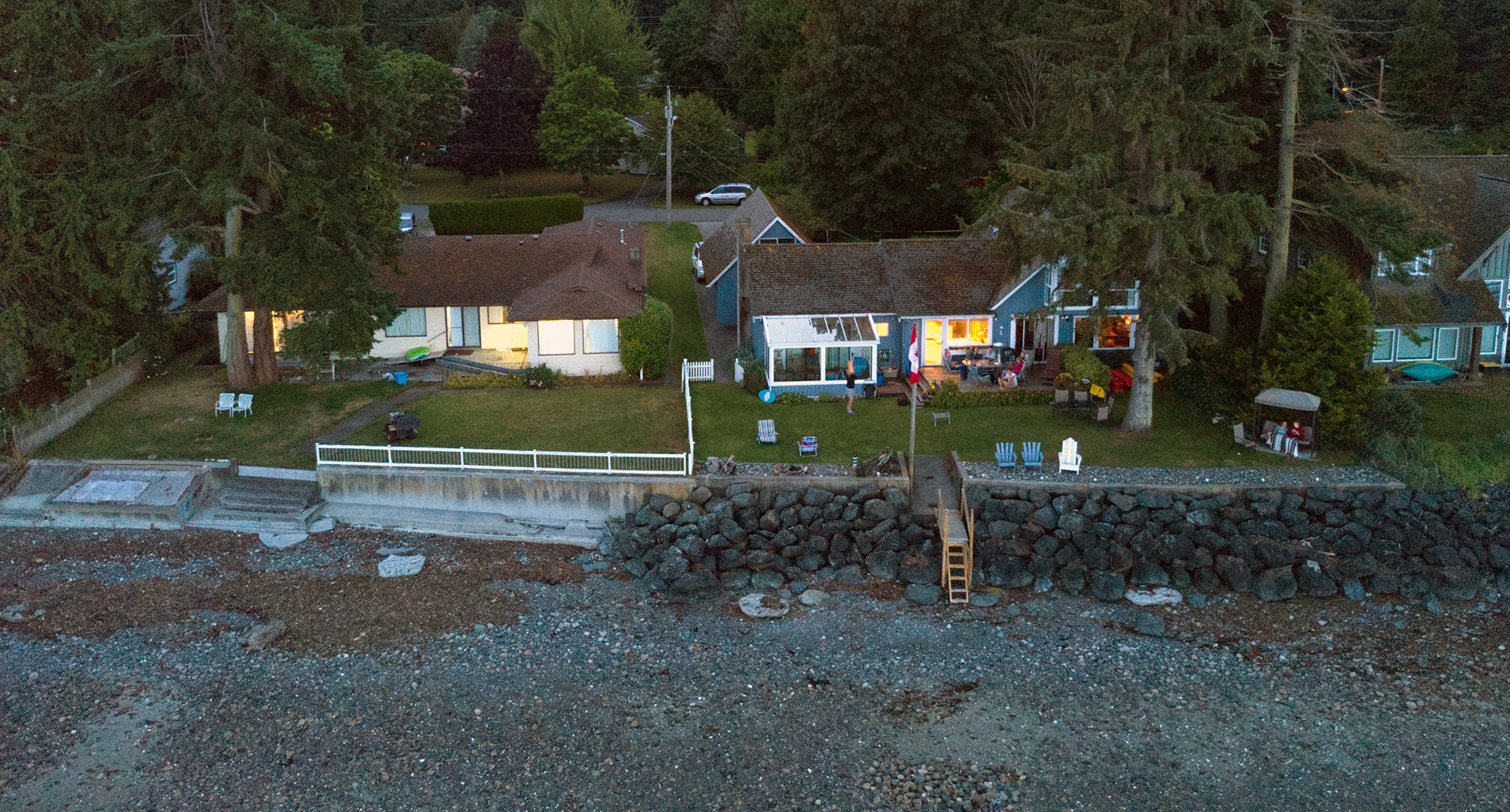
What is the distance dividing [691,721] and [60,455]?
1825 cm

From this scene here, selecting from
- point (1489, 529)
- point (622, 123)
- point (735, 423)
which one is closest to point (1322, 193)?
point (1489, 529)

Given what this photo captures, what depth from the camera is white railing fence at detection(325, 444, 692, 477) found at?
84.1 feet

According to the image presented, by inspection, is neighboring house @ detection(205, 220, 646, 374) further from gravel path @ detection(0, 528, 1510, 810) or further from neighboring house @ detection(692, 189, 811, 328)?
gravel path @ detection(0, 528, 1510, 810)

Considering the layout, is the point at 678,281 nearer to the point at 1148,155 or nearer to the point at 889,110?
the point at 889,110

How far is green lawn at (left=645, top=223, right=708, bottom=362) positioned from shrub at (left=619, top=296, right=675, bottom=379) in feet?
4.69

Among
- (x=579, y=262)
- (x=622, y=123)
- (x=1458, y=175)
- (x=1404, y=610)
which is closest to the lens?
(x=1404, y=610)

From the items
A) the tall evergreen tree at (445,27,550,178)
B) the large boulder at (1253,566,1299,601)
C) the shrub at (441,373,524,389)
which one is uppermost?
the tall evergreen tree at (445,27,550,178)

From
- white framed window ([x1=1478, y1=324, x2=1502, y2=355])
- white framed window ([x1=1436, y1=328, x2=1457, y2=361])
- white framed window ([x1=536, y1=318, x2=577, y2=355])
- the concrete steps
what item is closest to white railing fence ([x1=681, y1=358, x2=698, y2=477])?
white framed window ([x1=536, y1=318, x2=577, y2=355])

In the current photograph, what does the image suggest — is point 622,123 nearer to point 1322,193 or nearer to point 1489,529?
point 1322,193

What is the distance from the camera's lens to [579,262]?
36.5 metres

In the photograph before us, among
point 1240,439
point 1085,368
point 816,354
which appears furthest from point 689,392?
point 1240,439

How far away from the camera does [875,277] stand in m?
32.8

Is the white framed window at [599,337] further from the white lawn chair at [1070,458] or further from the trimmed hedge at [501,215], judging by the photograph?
the trimmed hedge at [501,215]

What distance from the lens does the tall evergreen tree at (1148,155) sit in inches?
982
